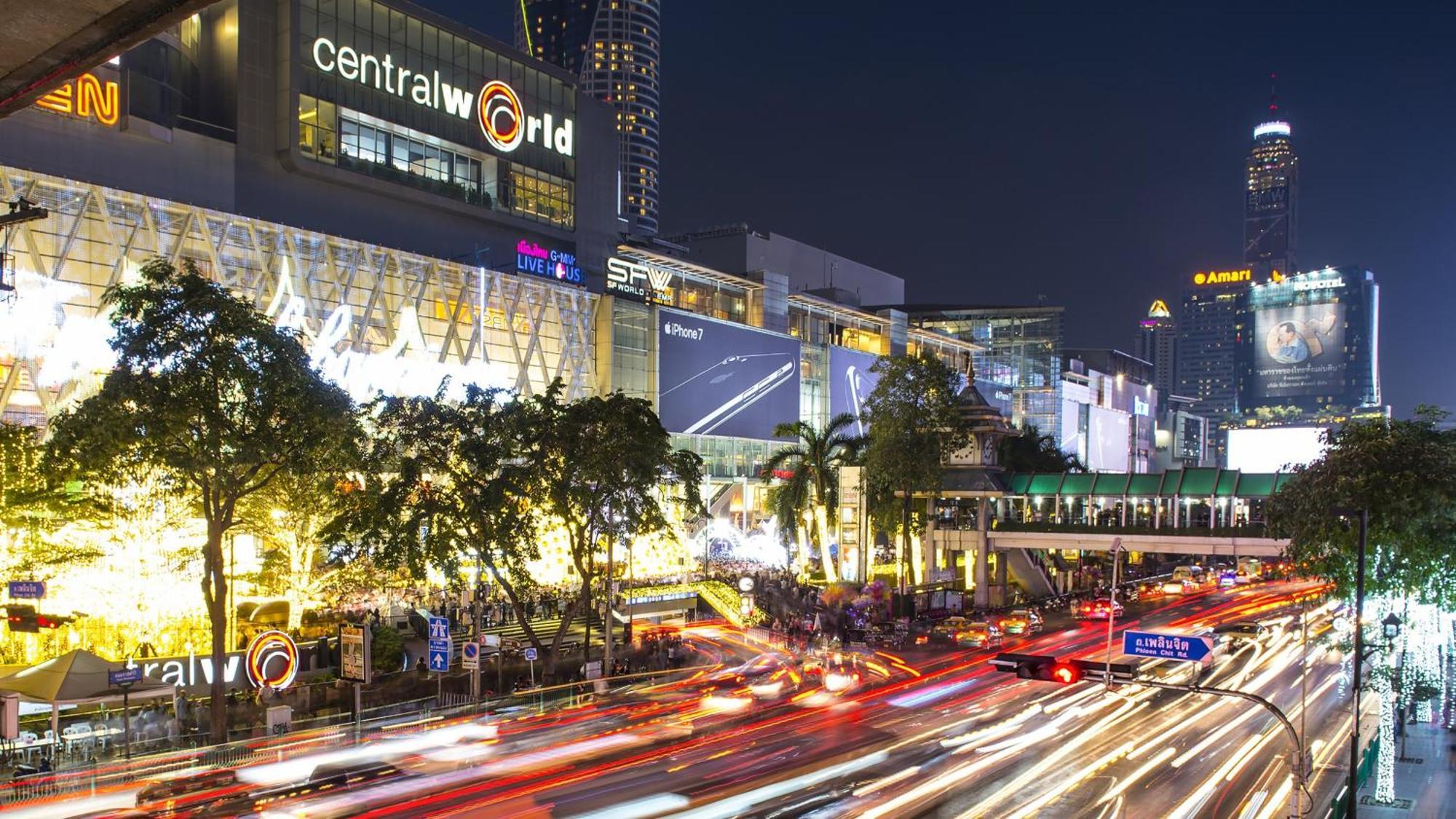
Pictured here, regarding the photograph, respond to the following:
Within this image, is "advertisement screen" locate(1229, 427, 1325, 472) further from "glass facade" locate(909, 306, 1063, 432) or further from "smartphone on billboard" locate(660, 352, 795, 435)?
"glass facade" locate(909, 306, 1063, 432)

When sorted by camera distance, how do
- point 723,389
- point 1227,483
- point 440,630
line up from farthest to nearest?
point 723,389
point 1227,483
point 440,630

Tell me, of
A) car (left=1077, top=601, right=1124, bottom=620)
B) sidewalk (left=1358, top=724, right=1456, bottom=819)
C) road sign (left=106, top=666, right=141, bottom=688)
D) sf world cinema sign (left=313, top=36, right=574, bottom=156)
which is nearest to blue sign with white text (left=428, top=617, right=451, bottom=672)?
road sign (left=106, top=666, right=141, bottom=688)

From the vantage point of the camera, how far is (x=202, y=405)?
2925cm

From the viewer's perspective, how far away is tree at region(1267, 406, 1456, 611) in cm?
3103

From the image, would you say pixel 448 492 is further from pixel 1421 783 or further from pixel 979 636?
pixel 1421 783

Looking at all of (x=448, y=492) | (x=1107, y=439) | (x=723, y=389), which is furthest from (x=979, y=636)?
(x=1107, y=439)

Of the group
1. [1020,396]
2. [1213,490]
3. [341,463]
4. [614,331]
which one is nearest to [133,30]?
[341,463]

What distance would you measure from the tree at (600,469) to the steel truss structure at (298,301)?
15198 millimetres

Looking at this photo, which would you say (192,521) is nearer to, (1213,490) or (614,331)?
(614,331)

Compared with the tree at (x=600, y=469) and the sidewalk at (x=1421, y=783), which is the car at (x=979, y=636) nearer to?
the tree at (x=600, y=469)

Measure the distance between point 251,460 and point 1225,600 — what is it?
2858 inches

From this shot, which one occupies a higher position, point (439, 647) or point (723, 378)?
point (723, 378)

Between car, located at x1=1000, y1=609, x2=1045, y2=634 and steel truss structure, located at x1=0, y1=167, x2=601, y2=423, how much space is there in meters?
32.1

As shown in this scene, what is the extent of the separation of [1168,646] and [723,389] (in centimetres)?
7240
